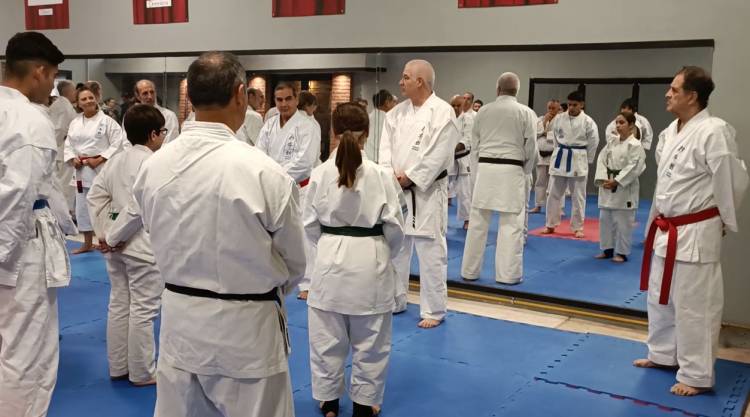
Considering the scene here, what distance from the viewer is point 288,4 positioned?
6.10 metres

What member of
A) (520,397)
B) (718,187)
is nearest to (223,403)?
(520,397)

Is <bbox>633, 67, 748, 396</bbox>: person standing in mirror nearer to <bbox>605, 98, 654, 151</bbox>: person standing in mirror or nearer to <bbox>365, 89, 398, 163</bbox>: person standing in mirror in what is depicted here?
<bbox>365, 89, 398, 163</bbox>: person standing in mirror

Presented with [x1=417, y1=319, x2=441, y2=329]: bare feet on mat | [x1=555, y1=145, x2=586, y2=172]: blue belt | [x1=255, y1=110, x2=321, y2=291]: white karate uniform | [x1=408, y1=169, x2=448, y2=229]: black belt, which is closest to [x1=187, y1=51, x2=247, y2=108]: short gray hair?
[x1=408, y1=169, x2=448, y2=229]: black belt

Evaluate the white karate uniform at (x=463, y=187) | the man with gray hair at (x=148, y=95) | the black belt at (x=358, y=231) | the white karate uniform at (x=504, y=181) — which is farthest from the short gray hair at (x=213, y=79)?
the white karate uniform at (x=463, y=187)

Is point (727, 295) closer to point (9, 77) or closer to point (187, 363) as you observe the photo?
point (187, 363)

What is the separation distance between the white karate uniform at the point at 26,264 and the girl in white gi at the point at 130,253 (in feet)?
1.95

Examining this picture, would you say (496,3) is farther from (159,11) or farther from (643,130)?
(159,11)

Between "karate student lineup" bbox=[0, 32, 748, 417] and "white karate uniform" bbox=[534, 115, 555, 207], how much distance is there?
1.30 ft

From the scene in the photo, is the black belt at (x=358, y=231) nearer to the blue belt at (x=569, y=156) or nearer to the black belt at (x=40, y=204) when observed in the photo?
the black belt at (x=40, y=204)

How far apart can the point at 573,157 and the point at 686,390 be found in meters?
4.01

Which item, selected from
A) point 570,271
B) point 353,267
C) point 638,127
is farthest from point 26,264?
point 638,127

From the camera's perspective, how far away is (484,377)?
4.02 m

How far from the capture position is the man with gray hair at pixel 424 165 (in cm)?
484

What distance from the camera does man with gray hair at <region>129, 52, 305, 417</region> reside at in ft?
6.54
